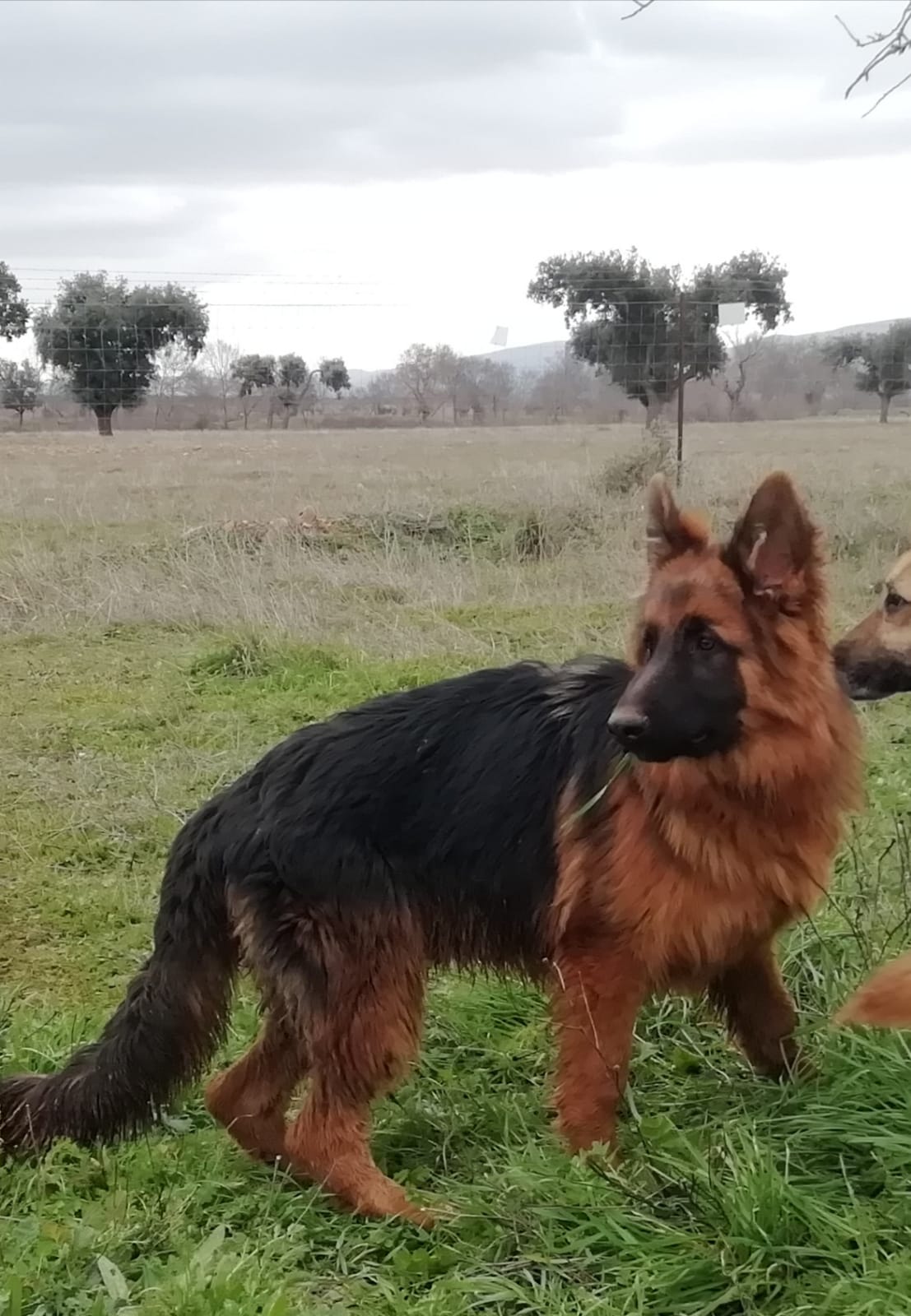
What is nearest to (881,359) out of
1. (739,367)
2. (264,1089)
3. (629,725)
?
(739,367)

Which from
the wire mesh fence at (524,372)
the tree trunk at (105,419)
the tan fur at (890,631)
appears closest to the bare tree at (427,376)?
the wire mesh fence at (524,372)

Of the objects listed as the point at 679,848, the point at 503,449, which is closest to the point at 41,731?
the point at 679,848

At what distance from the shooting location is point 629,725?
3.30 metres

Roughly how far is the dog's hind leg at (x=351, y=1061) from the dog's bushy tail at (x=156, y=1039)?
352mm

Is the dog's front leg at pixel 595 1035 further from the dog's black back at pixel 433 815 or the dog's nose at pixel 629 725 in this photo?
the dog's nose at pixel 629 725

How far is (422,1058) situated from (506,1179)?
3.09ft

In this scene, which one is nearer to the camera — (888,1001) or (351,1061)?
(888,1001)

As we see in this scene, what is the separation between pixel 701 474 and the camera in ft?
53.6

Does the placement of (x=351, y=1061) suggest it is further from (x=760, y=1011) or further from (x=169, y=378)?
(x=169, y=378)

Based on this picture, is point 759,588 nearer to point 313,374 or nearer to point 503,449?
point 503,449

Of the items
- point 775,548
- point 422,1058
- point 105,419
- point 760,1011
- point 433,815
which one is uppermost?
point 105,419

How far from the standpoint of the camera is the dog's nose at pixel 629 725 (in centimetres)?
A: 330

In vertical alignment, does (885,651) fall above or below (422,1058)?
above

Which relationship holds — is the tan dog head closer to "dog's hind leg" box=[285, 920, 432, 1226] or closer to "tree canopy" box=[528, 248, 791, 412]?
"dog's hind leg" box=[285, 920, 432, 1226]
